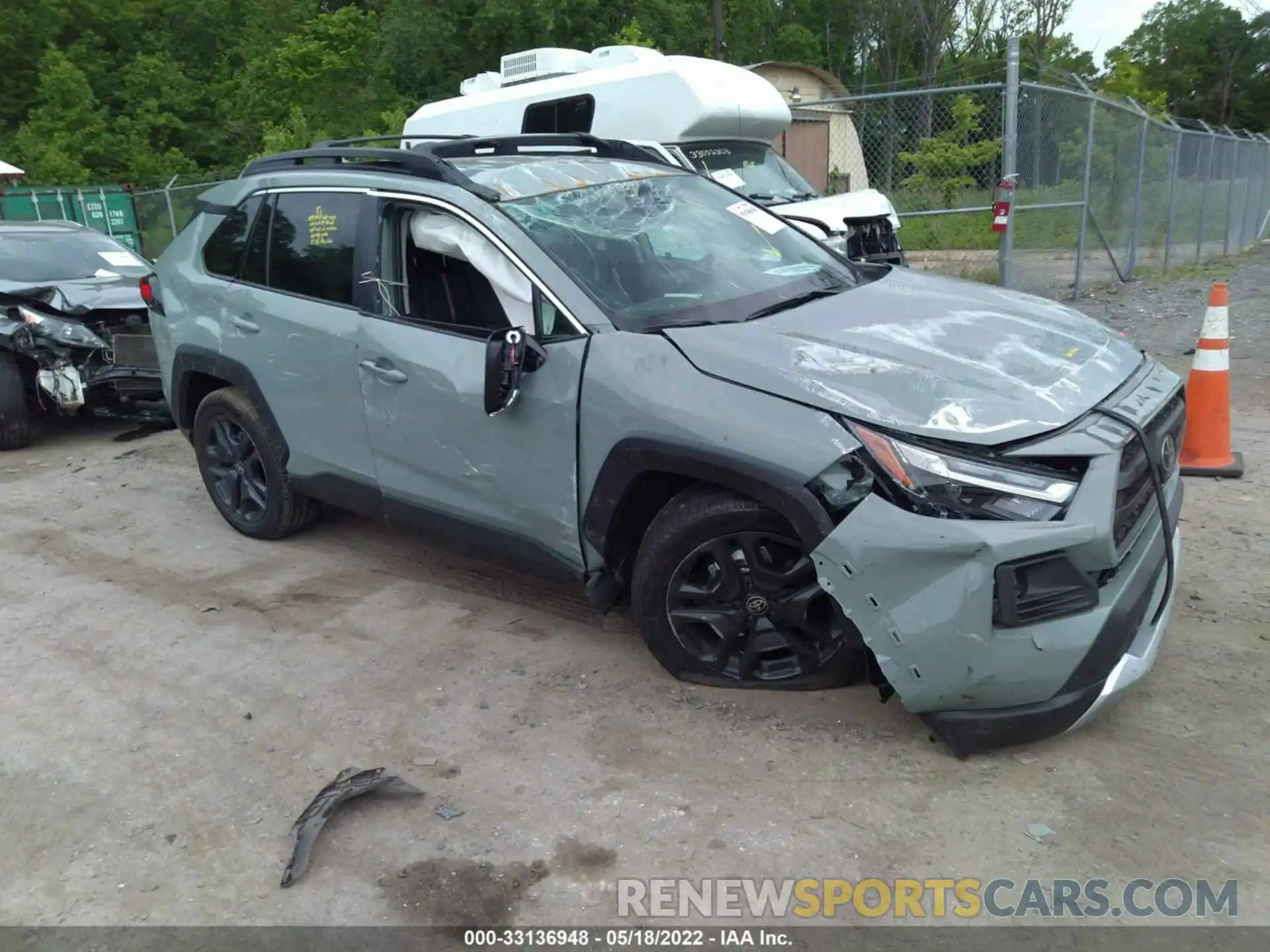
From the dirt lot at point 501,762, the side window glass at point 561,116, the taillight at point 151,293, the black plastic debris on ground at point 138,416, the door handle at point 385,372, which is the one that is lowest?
the dirt lot at point 501,762

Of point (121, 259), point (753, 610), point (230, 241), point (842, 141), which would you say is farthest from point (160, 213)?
point (753, 610)

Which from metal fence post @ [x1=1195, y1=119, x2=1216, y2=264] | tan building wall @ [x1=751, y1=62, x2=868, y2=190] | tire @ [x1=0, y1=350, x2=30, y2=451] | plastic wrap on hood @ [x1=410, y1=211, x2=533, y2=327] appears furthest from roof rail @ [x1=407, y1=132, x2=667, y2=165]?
metal fence post @ [x1=1195, y1=119, x2=1216, y2=264]

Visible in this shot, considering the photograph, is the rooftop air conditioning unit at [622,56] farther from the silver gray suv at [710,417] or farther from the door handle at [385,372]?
the door handle at [385,372]

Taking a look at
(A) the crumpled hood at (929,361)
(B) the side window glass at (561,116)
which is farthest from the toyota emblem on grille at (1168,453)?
(B) the side window glass at (561,116)

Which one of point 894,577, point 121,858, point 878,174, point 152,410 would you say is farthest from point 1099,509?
point 878,174

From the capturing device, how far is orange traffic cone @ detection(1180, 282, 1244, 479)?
5168mm

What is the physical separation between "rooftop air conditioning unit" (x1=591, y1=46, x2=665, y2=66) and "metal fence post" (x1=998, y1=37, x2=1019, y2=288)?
10.8ft

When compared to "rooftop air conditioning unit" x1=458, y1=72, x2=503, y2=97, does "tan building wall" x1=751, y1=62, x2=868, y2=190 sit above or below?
below

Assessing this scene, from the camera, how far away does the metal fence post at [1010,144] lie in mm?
9367

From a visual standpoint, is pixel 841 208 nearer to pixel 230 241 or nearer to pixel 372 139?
pixel 372 139

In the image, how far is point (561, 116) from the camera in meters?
9.27

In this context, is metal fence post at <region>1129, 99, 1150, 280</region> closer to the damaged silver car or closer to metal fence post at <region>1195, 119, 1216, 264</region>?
metal fence post at <region>1195, 119, 1216, 264</region>

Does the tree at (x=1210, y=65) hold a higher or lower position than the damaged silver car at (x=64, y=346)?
higher

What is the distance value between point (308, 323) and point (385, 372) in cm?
61
